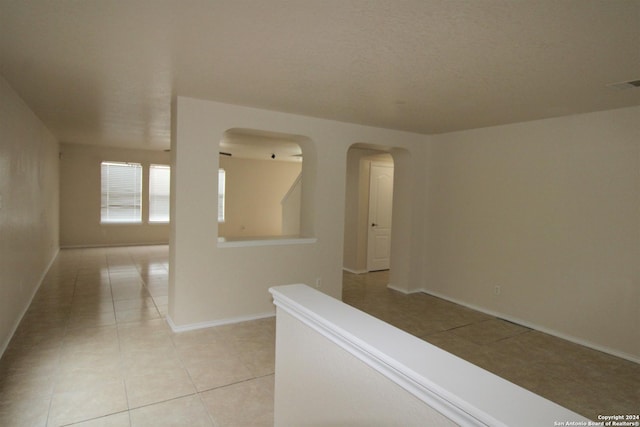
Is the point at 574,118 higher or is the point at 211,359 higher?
the point at 574,118

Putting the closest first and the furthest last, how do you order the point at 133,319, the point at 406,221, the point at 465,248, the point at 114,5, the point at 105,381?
the point at 114,5 → the point at 105,381 → the point at 133,319 → the point at 465,248 → the point at 406,221

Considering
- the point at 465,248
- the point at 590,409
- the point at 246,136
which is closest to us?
the point at 590,409

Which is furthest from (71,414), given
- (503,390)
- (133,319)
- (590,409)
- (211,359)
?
(590,409)

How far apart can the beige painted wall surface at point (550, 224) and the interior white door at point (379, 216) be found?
1727 millimetres

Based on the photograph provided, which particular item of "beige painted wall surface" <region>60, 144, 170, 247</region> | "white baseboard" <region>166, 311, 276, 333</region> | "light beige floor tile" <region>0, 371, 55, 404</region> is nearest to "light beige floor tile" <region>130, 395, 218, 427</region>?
"light beige floor tile" <region>0, 371, 55, 404</region>

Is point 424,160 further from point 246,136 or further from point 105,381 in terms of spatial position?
point 105,381

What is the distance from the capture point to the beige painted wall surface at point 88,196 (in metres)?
8.75

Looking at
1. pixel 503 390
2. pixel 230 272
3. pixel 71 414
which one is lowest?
pixel 71 414

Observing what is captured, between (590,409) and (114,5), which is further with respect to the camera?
(590,409)

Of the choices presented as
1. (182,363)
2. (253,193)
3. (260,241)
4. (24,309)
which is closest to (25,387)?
(182,363)

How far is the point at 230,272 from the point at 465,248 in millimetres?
3231

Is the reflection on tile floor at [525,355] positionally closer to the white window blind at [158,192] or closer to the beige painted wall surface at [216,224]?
the beige painted wall surface at [216,224]

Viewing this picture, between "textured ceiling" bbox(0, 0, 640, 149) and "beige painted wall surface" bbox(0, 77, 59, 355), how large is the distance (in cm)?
43

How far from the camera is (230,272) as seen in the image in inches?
167
